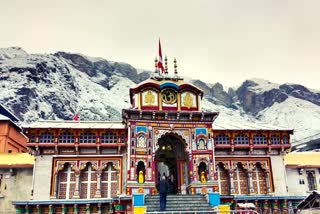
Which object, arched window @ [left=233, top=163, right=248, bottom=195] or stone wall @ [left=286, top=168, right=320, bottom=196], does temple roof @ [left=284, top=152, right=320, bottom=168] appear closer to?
stone wall @ [left=286, top=168, right=320, bottom=196]

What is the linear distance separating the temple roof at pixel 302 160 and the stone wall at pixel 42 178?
19644 mm

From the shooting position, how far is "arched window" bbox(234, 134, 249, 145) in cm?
2534

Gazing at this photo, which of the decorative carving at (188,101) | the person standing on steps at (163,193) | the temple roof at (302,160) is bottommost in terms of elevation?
the person standing on steps at (163,193)

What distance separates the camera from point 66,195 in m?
22.4

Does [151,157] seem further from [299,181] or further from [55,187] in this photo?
[299,181]

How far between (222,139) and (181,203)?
7.38 m

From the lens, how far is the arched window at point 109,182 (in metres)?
23.0

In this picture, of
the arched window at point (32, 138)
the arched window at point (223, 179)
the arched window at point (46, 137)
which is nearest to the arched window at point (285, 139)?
the arched window at point (223, 179)

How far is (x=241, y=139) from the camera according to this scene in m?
25.5

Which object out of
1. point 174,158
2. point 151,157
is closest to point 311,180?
point 174,158

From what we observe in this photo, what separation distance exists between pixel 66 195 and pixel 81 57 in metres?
70.3

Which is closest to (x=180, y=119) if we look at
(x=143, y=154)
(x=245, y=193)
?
(x=143, y=154)

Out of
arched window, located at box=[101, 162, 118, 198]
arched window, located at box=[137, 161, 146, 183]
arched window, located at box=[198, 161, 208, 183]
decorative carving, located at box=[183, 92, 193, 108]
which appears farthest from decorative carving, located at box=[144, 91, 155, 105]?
arched window, located at box=[198, 161, 208, 183]

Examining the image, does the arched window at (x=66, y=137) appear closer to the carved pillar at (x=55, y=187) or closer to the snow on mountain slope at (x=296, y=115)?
the carved pillar at (x=55, y=187)
